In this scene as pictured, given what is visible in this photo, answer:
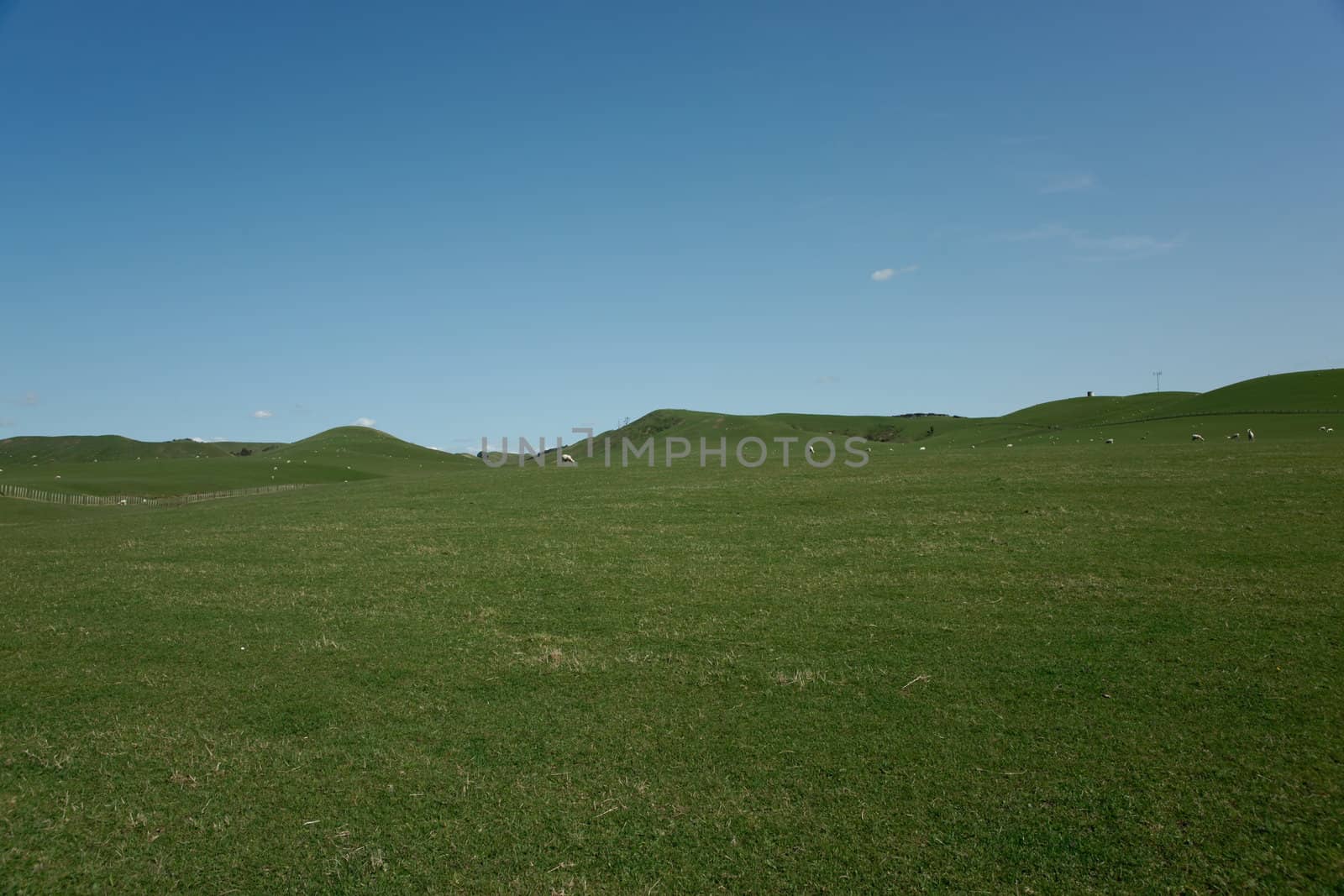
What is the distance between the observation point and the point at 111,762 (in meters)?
8.27

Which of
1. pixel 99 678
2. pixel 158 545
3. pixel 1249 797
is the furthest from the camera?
pixel 158 545

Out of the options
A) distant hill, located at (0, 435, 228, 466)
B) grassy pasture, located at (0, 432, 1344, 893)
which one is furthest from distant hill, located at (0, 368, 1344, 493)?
grassy pasture, located at (0, 432, 1344, 893)

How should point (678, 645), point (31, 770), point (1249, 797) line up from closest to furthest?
point (1249, 797) → point (31, 770) → point (678, 645)

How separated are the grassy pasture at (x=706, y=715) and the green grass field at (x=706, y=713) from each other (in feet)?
0.14

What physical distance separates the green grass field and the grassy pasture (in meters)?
0.04

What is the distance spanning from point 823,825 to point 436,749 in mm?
4082

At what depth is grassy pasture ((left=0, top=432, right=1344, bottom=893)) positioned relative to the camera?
651 cm

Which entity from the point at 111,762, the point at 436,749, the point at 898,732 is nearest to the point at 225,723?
the point at 111,762

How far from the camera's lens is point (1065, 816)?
683 cm

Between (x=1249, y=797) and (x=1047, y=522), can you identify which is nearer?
(x=1249, y=797)

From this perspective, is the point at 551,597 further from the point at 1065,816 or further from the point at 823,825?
the point at 1065,816

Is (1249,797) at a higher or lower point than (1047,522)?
lower

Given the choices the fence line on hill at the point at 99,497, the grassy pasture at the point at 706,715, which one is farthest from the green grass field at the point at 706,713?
the fence line on hill at the point at 99,497

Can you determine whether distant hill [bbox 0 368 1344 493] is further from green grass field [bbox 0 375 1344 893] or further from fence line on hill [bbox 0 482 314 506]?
green grass field [bbox 0 375 1344 893]
